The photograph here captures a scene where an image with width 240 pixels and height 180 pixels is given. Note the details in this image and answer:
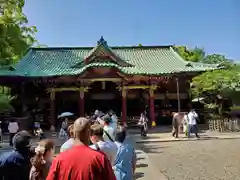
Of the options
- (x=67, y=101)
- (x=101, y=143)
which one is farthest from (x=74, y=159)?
(x=67, y=101)

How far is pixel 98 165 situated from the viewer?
7.90 feet

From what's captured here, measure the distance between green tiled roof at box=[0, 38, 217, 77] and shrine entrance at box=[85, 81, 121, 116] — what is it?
2.01 m

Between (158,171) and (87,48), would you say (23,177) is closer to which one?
(158,171)

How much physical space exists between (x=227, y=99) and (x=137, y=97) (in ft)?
22.8

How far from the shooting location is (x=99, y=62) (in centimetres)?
2166

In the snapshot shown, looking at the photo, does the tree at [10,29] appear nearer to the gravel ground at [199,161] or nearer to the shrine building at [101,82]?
the shrine building at [101,82]

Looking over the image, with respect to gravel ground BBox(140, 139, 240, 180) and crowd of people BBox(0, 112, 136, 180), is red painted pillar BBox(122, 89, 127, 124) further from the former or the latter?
crowd of people BBox(0, 112, 136, 180)

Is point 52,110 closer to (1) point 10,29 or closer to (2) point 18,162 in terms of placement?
(1) point 10,29

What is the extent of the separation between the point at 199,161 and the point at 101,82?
557 inches

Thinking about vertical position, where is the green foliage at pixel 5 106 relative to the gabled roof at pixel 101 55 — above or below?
below

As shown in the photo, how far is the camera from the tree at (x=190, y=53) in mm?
41219

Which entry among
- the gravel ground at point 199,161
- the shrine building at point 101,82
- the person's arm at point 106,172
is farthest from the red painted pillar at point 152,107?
the person's arm at point 106,172

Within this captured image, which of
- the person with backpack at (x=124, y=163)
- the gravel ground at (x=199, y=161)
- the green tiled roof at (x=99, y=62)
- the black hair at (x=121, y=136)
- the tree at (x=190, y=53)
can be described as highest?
the tree at (x=190, y=53)

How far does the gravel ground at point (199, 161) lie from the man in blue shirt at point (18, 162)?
4.72 metres
